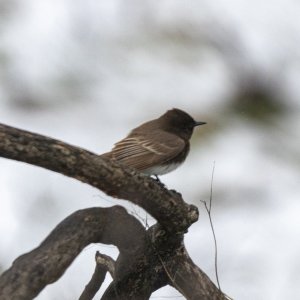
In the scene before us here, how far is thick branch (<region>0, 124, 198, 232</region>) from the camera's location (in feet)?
9.80

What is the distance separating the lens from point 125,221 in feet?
13.3

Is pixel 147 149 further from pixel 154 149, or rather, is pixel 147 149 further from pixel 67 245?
pixel 67 245

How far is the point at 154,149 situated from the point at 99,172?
2.82 meters

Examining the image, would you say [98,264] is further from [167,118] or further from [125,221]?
[167,118]

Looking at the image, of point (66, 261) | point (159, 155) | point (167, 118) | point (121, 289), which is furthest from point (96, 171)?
point (167, 118)

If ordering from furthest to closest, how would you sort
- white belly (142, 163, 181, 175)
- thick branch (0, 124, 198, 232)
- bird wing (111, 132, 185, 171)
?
white belly (142, 163, 181, 175) → bird wing (111, 132, 185, 171) → thick branch (0, 124, 198, 232)

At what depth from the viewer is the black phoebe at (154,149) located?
5.71m

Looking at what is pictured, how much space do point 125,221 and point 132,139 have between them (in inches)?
81.3

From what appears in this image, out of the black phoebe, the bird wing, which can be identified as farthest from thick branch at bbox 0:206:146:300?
the bird wing

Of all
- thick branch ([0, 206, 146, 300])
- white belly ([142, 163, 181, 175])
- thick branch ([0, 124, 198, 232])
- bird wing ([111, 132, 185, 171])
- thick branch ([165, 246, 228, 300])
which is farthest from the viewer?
A: white belly ([142, 163, 181, 175])

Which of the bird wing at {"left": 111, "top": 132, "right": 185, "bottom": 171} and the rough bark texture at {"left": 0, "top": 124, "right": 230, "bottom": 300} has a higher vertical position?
the bird wing at {"left": 111, "top": 132, "right": 185, "bottom": 171}

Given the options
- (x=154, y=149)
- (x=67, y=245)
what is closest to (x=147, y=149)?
(x=154, y=149)

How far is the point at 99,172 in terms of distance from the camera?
3.33 m

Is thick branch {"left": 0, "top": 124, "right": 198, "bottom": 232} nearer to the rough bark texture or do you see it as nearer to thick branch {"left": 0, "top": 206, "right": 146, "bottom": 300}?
the rough bark texture
